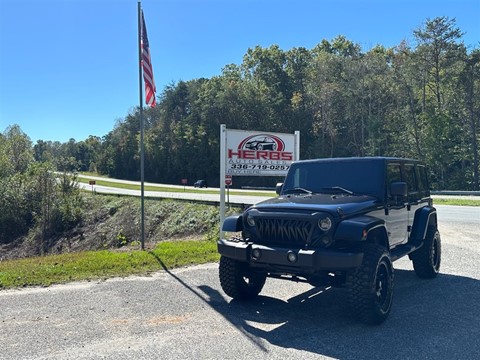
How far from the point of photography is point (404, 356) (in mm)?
4172

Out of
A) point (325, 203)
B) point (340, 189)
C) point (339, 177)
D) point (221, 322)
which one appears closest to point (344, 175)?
point (339, 177)

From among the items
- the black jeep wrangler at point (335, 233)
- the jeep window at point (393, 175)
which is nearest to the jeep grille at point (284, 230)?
the black jeep wrangler at point (335, 233)

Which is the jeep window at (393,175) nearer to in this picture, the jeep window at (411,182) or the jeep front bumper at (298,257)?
the jeep window at (411,182)

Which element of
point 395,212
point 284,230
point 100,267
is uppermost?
point 395,212

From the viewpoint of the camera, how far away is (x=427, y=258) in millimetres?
7180

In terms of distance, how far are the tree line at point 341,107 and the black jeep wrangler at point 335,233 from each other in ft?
82.7

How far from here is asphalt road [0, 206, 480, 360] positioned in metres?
4.32

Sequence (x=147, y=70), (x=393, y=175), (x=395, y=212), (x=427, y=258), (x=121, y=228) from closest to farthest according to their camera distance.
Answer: (x=395, y=212), (x=393, y=175), (x=427, y=258), (x=147, y=70), (x=121, y=228)

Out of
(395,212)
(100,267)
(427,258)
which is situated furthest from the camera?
(100,267)

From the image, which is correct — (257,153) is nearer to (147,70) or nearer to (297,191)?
(147,70)

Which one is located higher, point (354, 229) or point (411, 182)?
point (411, 182)

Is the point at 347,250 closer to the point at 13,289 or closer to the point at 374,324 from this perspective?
the point at 374,324

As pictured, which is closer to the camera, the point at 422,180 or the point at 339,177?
the point at 339,177

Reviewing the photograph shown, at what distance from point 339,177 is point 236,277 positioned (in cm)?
210
